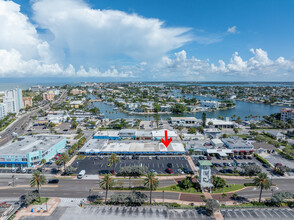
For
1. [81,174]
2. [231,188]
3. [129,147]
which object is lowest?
[231,188]

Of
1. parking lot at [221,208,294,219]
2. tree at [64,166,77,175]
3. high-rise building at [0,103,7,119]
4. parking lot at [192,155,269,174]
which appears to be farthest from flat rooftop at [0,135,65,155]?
high-rise building at [0,103,7,119]

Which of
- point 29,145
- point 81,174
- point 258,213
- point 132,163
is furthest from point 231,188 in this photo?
point 29,145

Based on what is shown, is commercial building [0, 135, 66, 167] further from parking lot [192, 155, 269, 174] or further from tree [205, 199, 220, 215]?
tree [205, 199, 220, 215]

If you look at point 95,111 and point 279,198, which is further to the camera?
point 95,111

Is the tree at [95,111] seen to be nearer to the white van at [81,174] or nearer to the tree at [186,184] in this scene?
the white van at [81,174]

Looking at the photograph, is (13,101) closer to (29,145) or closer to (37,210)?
(29,145)

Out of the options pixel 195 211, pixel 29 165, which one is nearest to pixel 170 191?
pixel 195 211
